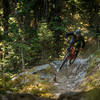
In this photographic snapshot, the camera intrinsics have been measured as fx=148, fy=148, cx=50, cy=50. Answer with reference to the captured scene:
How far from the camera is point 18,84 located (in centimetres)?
Result: 638

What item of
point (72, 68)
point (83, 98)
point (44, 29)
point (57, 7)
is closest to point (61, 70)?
point (72, 68)

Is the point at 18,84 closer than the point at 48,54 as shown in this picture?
Yes

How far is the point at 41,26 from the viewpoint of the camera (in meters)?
9.88

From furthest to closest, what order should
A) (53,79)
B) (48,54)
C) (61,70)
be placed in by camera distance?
(48,54) → (61,70) → (53,79)

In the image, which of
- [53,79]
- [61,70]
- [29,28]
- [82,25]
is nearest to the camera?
[53,79]

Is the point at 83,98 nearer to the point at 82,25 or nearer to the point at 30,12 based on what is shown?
the point at 82,25

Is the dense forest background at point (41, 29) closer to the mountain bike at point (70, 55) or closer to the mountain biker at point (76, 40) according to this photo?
the mountain biker at point (76, 40)

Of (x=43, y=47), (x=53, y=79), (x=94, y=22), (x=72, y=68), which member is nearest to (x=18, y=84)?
(x=53, y=79)

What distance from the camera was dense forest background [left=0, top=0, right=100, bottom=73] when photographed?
959 centimetres

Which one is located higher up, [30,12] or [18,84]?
[30,12]

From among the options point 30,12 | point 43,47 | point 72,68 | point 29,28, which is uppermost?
point 30,12

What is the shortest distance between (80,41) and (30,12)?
6592 millimetres

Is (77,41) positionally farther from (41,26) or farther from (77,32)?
(41,26)

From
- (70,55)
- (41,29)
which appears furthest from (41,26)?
(70,55)
